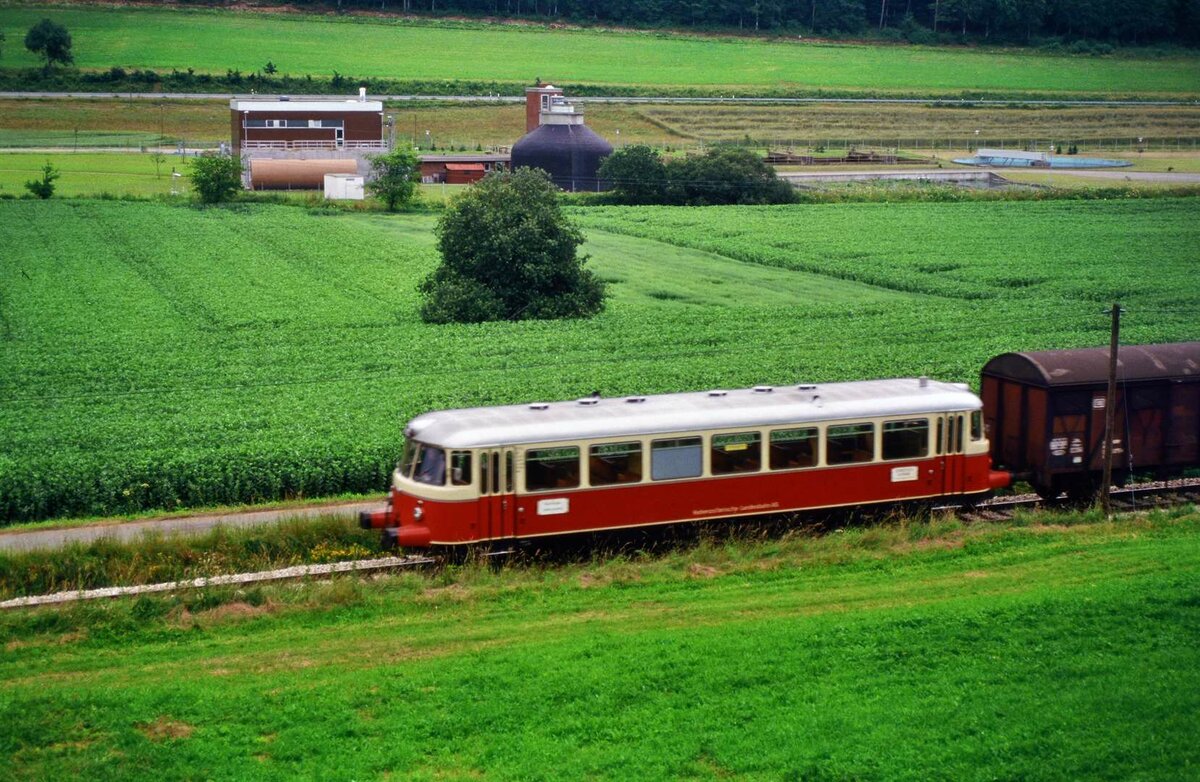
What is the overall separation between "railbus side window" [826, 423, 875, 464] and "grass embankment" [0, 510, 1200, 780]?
2.52 meters

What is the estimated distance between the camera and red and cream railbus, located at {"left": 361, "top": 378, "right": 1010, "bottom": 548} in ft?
80.5

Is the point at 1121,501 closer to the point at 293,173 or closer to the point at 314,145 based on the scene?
the point at 293,173

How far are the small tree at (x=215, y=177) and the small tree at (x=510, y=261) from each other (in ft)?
120

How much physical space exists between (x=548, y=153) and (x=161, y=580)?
252 ft

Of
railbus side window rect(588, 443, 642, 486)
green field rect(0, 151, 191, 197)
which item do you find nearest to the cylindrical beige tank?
green field rect(0, 151, 191, 197)

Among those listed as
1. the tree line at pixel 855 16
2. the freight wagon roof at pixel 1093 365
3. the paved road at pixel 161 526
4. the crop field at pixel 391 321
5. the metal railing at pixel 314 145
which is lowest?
the paved road at pixel 161 526

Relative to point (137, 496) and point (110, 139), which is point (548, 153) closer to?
point (110, 139)

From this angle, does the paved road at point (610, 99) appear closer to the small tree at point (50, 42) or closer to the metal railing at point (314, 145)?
the small tree at point (50, 42)

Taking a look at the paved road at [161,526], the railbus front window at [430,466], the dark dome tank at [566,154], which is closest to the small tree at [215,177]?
the dark dome tank at [566,154]

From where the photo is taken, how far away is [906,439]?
90.3ft

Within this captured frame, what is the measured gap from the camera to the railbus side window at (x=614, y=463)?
2520 centimetres

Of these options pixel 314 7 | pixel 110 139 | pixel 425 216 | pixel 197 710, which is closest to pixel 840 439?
pixel 197 710

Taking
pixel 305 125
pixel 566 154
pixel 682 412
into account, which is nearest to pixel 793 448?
pixel 682 412

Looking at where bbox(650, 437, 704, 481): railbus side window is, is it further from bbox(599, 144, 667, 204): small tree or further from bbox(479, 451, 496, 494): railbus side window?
bbox(599, 144, 667, 204): small tree
